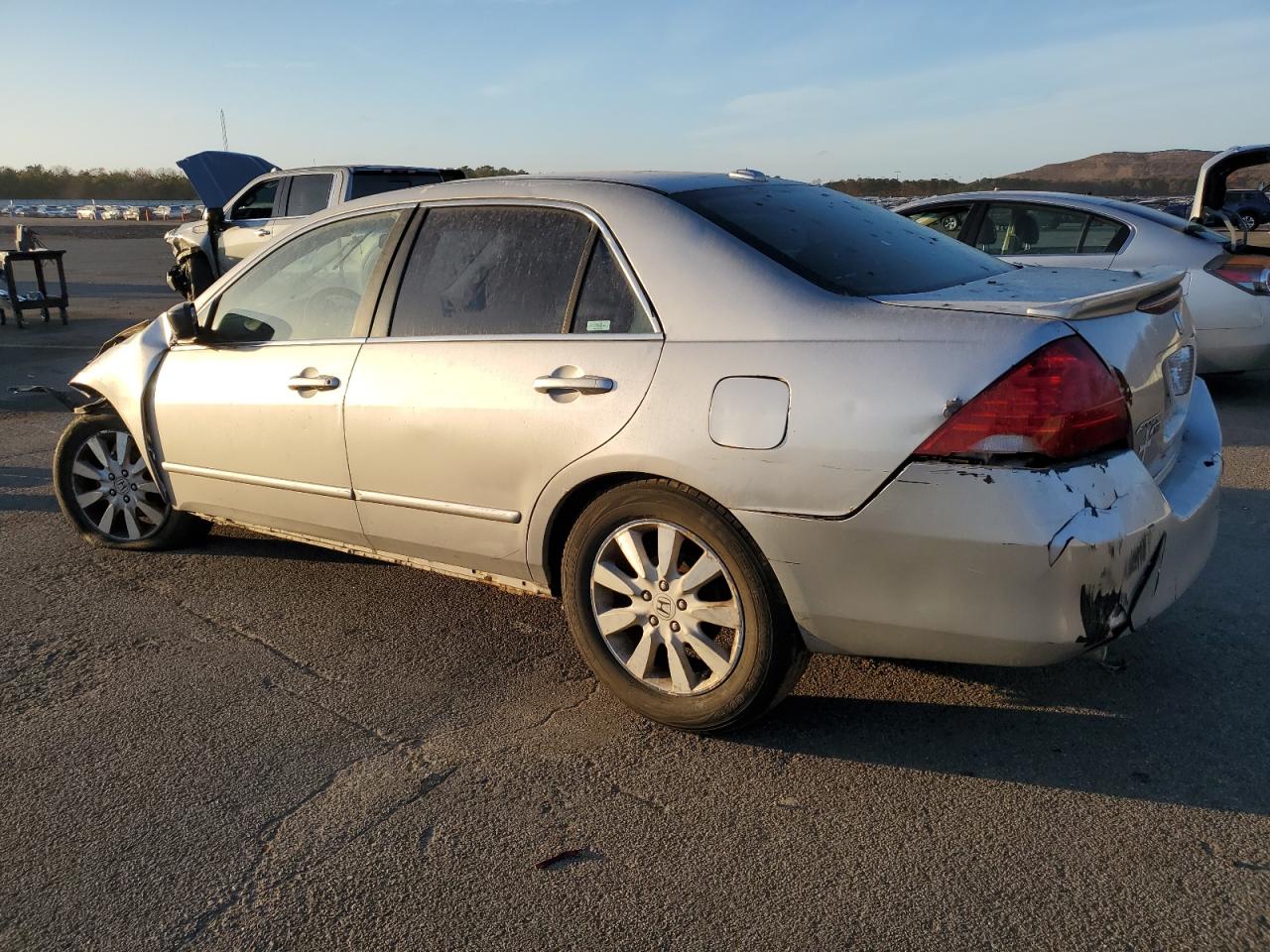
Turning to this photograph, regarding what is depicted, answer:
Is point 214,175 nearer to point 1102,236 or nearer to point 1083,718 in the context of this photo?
point 1102,236

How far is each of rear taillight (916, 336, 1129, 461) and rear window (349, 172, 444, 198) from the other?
10863mm

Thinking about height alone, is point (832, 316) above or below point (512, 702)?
above

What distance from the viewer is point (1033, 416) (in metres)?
2.55

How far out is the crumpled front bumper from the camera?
8.31 feet

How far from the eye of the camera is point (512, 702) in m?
3.40

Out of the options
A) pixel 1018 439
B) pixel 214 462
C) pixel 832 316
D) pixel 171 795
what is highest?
pixel 832 316

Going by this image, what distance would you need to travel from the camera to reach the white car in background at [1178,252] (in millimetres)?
7238

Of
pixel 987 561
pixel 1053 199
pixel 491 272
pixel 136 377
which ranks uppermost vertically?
pixel 1053 199

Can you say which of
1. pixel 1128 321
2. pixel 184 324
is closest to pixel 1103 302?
pixel 1128 321

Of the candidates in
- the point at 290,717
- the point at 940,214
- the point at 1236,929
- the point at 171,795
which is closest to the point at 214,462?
the point at 290,717

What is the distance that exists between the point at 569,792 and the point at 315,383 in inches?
71.8

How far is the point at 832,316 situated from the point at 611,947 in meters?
1.66

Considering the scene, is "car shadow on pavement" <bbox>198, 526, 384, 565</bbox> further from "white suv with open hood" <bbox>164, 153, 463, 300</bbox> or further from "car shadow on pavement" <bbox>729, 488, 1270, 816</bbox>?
"white suv with open hood" <bbox>164, 153, 463, 300</bbox>

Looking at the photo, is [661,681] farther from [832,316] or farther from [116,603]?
[116,603]
